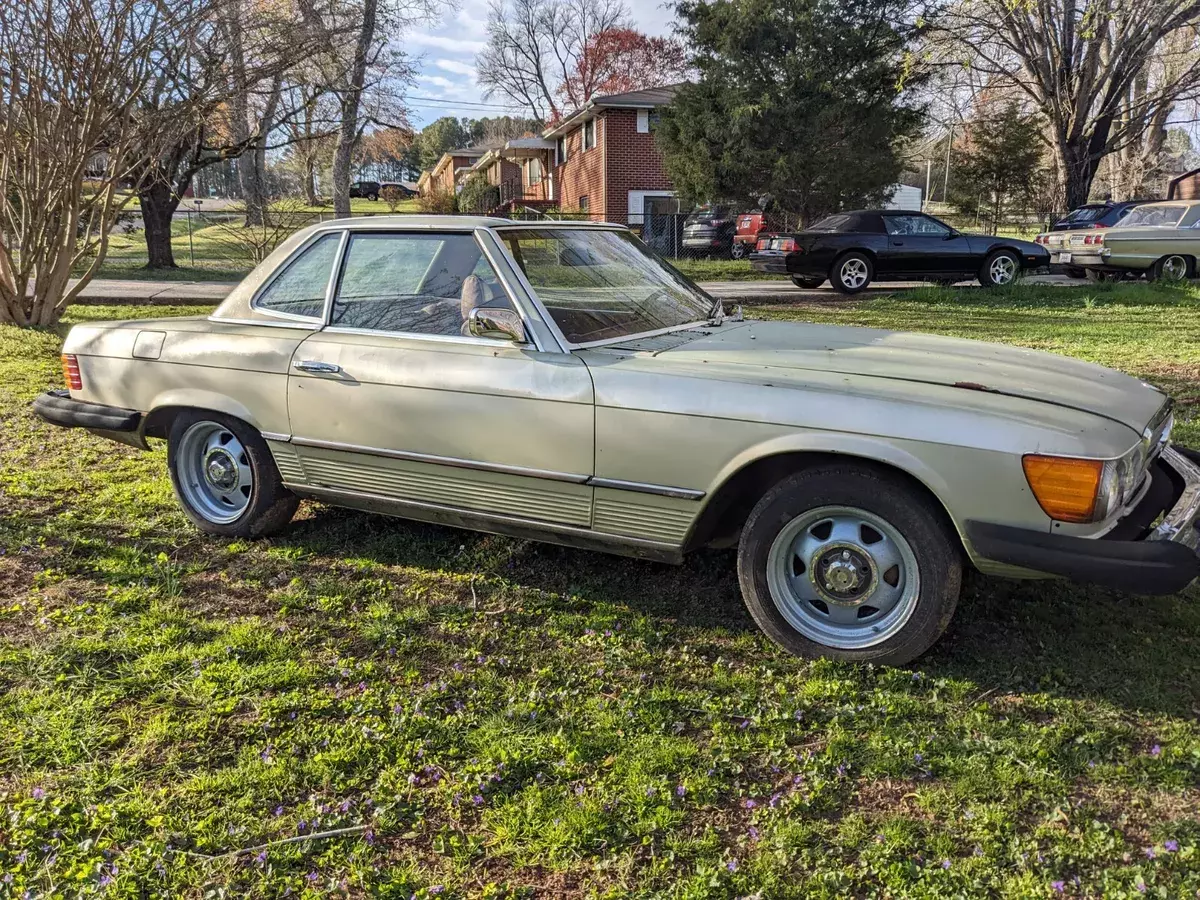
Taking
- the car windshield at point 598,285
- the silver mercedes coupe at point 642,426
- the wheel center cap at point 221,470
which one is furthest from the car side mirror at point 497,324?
the wheel center cap at point 221,470

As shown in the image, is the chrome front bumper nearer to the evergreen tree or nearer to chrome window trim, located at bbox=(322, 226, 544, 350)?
chrome window trim, located at bbox=(322, 226, 544, 350)

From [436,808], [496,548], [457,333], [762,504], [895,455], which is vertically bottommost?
[436,808]

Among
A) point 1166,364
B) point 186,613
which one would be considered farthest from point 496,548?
point 1166,364

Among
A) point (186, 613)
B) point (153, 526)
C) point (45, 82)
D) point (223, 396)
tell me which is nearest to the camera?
point (186, 613)

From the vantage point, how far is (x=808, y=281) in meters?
16.4

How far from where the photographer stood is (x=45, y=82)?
9.44m

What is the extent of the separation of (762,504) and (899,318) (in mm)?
9898

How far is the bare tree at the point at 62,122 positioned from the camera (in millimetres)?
9227

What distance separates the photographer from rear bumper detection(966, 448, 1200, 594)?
2.65m

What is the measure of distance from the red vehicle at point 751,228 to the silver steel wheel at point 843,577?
19.7 m

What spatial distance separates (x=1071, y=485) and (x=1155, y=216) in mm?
16802

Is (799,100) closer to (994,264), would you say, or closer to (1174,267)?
(994,264)

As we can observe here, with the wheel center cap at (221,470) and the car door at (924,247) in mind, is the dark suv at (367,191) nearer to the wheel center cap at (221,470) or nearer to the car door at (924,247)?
the car door at (924,247)

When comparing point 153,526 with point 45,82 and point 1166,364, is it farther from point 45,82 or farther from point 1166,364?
point 1166,364
